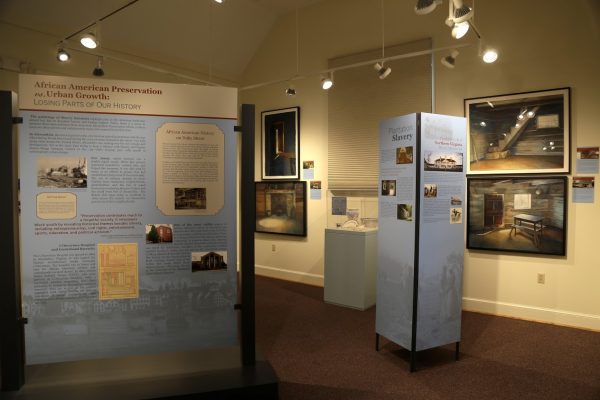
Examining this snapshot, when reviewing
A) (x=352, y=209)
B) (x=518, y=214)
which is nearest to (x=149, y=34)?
(x=352, y=209)

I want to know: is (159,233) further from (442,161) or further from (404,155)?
(442,161)

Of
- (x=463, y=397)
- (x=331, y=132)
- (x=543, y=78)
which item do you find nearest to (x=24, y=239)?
(x=463, y=397)

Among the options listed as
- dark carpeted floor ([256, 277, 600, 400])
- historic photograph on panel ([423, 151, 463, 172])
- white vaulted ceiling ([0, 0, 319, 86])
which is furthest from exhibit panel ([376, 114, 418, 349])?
white vaulted ceiling ([0, 0, 319, 86])

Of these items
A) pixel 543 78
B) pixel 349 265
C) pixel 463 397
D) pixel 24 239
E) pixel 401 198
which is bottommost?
pixel 463 397

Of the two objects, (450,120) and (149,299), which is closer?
(149,299)

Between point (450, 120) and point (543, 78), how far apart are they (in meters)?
2.06

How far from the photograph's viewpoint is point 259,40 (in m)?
7.25

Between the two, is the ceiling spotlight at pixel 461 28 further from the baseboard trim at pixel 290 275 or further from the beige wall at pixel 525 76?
the baseboard trim at pixel 290 275

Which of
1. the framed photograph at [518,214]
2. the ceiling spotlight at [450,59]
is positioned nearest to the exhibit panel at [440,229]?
the ceiling spotlight at [450,59]

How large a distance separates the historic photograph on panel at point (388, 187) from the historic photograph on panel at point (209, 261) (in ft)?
5.51

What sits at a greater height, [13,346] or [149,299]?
[149,299]

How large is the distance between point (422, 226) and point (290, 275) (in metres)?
3.98

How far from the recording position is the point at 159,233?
7.84 feet

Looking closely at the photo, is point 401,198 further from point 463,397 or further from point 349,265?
point 349,265
